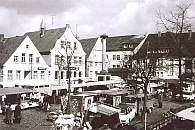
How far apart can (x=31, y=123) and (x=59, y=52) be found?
25.0m

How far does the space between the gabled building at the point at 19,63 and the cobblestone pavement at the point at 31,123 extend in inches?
510

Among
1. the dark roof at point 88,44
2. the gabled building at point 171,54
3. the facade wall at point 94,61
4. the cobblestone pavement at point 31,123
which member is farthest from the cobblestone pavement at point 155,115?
the dark roof at point 88,44

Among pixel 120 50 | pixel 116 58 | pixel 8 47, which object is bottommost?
pixel 116 58

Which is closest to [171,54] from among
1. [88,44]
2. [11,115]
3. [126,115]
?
[88,44]

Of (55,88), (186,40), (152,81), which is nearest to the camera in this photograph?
(55,88)

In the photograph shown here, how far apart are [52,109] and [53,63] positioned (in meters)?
20.4

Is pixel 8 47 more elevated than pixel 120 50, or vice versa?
pixel 120 50

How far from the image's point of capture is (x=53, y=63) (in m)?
51.1

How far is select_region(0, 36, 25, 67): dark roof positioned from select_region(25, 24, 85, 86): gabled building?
6237mm

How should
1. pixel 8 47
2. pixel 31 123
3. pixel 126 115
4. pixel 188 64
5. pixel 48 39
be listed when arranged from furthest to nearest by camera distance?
pixel 188 64 < pixel 48 39 < pixel 8 47 < pixel 31 123 < pixel 126 115

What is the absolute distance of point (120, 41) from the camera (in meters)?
71.2

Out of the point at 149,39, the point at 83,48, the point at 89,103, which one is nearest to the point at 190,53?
the point at 149,39

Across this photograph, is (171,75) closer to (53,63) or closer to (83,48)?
(83,48)

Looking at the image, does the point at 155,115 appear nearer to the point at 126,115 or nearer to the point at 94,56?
the point at 126,115
